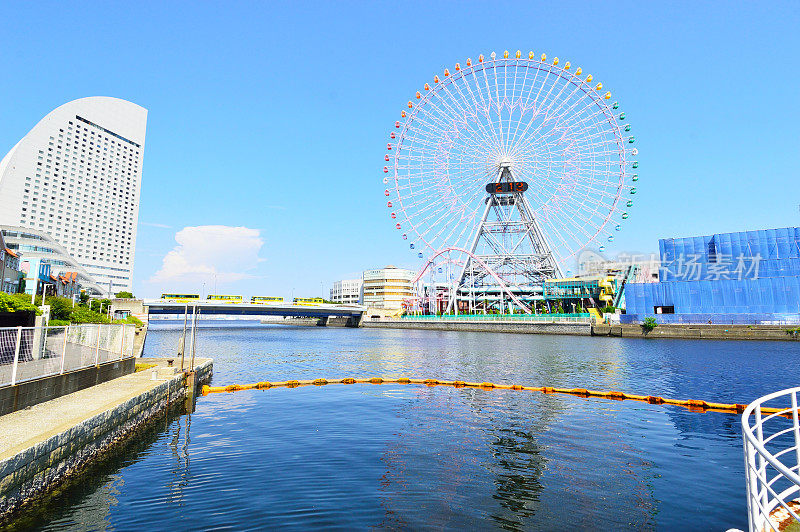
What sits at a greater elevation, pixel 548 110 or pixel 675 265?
pixel 548 110

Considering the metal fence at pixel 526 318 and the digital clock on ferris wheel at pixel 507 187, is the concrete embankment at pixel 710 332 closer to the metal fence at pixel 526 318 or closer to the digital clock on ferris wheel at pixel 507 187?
the metal fence at pixel 526 318

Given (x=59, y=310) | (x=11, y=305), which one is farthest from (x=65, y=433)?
(x=59, y=310)

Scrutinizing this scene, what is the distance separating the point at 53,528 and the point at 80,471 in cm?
392

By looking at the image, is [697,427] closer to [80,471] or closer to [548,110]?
[80,471]

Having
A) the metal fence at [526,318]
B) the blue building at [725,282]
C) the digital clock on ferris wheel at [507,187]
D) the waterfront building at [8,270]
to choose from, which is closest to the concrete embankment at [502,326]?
the metal fence at [526,318]

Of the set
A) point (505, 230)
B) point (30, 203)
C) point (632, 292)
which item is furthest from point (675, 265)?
point (30, 203)

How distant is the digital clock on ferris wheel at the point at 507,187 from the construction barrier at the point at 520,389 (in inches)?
3045

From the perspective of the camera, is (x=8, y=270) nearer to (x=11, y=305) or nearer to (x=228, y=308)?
(x=11, y=305)

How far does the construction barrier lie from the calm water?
135 cm

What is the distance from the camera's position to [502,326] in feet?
344

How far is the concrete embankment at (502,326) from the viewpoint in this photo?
3659 inches

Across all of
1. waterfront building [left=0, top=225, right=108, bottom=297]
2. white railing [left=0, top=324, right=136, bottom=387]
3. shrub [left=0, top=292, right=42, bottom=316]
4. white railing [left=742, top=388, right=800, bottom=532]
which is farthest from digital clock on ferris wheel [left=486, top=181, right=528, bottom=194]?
white railing [left=742, top=388, right=800, bottom=532]

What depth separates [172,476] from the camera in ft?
44.8

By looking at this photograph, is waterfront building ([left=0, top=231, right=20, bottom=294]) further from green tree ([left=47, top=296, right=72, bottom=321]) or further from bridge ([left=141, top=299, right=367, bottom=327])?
bridge ([left=141, top=299, right=367, bottom=327])
